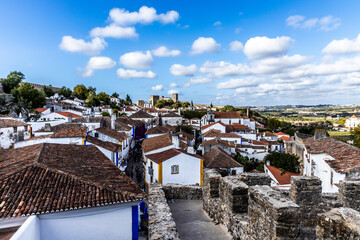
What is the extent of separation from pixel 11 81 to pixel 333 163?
2604 inches

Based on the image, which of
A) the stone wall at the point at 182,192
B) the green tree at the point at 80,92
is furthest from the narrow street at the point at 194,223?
the green tree at the point at 80,92

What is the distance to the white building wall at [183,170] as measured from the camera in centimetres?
1855

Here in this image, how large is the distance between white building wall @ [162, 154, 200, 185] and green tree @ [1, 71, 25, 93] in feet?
167

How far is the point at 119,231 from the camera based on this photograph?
6.68 m

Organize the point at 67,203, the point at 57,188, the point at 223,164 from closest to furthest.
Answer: the point at 67,203 < the point at 57,188 < the point at 223,164

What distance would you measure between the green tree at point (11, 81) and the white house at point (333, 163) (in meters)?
61.1

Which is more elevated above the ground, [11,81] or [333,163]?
[11,81]

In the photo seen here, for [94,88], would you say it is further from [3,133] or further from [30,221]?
[30,221]

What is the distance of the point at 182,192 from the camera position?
7.79m

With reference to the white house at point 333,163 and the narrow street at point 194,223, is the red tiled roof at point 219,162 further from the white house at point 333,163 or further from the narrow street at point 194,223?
the narrow street at point 194,223

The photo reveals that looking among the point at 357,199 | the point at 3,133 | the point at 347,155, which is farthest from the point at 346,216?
the point at 3,133

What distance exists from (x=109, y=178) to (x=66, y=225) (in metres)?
2.34

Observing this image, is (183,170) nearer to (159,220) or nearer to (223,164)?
(223,164)

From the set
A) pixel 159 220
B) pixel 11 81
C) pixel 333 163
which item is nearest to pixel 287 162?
pixel 333 163
